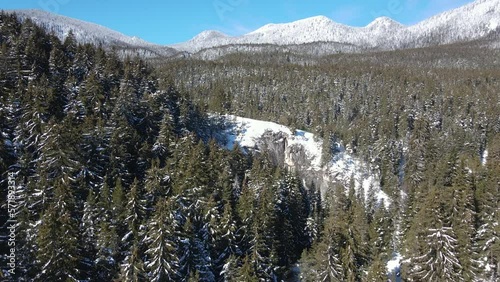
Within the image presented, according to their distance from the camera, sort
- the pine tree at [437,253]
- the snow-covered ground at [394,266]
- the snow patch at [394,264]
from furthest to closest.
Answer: the snow patch at [394,264], the snow-covered ground at [394,266], the pine tree at [437,253]

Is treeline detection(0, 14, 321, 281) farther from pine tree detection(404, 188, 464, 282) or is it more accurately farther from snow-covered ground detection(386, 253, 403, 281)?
A: pine tree detection(404, 188, 464, 282)

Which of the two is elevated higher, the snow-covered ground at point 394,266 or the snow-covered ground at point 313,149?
the snow-covered ground at point 313,149

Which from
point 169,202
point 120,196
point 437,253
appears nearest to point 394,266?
point 437,253

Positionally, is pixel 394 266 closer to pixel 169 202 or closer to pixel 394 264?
pixel 394 264

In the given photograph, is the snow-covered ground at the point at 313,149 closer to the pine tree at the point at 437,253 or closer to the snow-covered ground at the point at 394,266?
the snow-covered ground at the point at 394,266

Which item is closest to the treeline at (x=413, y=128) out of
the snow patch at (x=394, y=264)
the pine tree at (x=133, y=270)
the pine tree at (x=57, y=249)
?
the snow patch at (x=394, y=264)

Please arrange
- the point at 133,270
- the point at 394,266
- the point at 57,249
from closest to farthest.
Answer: the point at 57,249 < the point at 133,270 < the point at 394,266

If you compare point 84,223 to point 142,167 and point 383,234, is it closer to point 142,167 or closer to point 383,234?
point 142,167

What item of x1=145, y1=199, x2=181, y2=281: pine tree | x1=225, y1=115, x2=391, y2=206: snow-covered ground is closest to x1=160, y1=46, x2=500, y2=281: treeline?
x1=225, y1=115, x2=391, y2=206: snow-covered ground

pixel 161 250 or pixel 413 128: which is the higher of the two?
pixel 413 128

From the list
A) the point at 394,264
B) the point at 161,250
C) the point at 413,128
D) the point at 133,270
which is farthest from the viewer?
the point at 413,128
